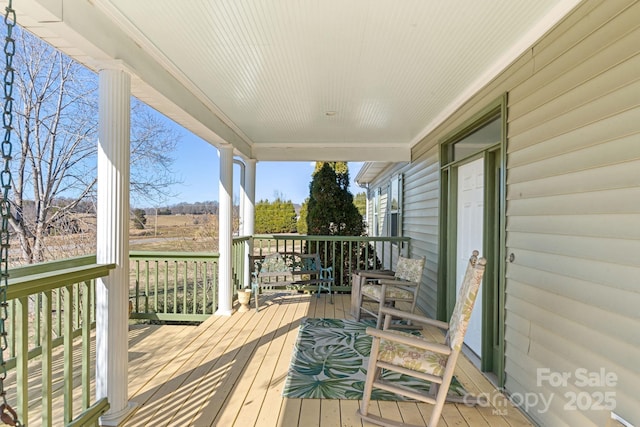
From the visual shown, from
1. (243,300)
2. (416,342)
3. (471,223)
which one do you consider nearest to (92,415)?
(416,342)

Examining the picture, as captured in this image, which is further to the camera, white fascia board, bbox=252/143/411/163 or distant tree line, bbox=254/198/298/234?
distant tree line, bbox=254/198/298/234

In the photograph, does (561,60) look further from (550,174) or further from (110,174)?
(110,174)

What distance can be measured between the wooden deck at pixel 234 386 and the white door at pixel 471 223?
1.20 ft

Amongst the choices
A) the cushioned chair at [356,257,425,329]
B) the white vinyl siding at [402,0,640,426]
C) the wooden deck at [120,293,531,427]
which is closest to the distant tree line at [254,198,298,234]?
the cushioned chair at [356,257,425,329]

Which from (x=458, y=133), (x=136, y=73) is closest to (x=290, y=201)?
(x=458, y=133)

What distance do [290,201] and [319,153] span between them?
36.1 feet

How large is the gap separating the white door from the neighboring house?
47mm

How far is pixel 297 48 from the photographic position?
2604 millimetres

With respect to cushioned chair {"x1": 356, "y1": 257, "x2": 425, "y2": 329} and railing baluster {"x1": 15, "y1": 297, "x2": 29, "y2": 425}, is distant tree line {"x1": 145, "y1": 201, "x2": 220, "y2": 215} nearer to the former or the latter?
cushioned chair {"x1": 356, "y1": 257, "x2": 425, "y2": 329}

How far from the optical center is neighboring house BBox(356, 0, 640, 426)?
1.64 m

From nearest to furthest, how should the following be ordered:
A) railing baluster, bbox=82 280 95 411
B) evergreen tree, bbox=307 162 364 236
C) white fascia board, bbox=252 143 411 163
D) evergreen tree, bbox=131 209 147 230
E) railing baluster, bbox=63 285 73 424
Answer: railing baluster, bbox=63 285 73 424
railing baluster, bbox=82 280 95 411
white fascia board, bbox=252 143 411 163
evergreen tree, bbox=131 209 147 230
evergreen tree, bbox=307 162 364 236

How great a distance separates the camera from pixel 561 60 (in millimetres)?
2098

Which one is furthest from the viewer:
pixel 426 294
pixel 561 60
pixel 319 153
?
pixel 319 153

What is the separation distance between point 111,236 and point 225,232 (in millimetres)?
2525
